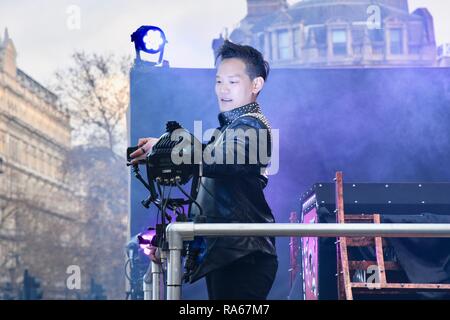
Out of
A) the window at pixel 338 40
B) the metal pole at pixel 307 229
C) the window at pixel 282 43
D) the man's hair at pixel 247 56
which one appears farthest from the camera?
the window at pixel 282 43

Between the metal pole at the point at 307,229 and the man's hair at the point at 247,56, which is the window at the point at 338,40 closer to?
the man's hair at the point at 247,56

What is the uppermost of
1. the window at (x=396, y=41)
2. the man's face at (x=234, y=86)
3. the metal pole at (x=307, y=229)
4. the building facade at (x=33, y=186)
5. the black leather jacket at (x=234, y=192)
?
the window at (x=396, y=41)

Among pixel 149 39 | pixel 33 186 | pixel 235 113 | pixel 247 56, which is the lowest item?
pixel 235 113

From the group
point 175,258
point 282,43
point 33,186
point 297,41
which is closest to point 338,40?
point 297,41

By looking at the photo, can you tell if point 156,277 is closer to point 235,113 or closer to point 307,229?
point 235,113

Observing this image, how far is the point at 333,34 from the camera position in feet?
219

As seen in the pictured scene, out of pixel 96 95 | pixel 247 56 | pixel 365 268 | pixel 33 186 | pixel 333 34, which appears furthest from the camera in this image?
pixel 333 34

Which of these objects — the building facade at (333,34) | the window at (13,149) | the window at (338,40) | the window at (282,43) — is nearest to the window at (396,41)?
the building facade at (333,34)

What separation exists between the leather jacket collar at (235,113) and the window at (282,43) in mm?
63639

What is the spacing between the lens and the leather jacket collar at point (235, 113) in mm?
4129

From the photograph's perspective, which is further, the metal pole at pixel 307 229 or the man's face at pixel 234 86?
the man's face at pixel 234 86

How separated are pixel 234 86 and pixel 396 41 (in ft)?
201
